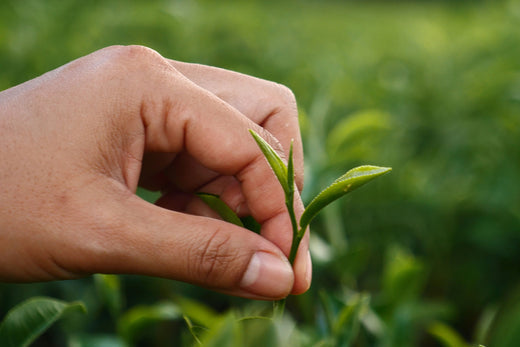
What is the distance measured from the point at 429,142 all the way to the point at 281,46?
1146mm

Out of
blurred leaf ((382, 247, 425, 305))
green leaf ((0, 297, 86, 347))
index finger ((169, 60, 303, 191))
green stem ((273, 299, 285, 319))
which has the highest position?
index finger ((169, 60, 303, 191))

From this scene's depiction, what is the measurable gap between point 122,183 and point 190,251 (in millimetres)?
173

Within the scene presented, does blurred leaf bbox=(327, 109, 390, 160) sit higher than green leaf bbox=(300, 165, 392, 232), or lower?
lower

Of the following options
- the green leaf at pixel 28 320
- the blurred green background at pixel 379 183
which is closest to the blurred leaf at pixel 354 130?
the blurred green background at pixel 379 183

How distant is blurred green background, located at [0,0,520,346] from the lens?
1.31m

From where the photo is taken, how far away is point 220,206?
0.93 m

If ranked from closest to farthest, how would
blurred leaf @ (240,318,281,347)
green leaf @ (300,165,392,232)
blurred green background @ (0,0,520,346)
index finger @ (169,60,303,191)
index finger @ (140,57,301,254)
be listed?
blurred leaf @ (240,318,281,347)
green leaf @ (300,165,392,232)
index finger @ (140,57,301,254)
index finger @ (169,60,303,191)
blurred green background @ (0,0,520,346)

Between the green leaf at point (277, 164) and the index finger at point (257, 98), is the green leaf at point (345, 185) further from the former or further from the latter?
the index finger at point (257, 98)

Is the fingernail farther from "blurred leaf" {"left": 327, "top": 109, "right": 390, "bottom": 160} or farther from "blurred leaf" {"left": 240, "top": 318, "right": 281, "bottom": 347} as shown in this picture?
"blurred leaf" {"left": 327, "top": 109, "right": 390, "bottom": 160}

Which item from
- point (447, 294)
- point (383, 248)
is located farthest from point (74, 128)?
point (447, 294)

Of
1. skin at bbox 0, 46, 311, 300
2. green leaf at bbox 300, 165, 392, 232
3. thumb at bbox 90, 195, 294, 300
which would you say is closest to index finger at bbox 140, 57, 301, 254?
skin at bbox 0, 46, 311, 300

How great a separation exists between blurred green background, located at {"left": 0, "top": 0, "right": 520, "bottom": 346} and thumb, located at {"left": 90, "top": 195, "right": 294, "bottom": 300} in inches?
5.7

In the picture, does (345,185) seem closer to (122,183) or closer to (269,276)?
(269,276)

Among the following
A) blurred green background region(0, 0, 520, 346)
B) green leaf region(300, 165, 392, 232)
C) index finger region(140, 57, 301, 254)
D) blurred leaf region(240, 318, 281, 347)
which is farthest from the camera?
blurred green background region(0, 0, 520, 346)
